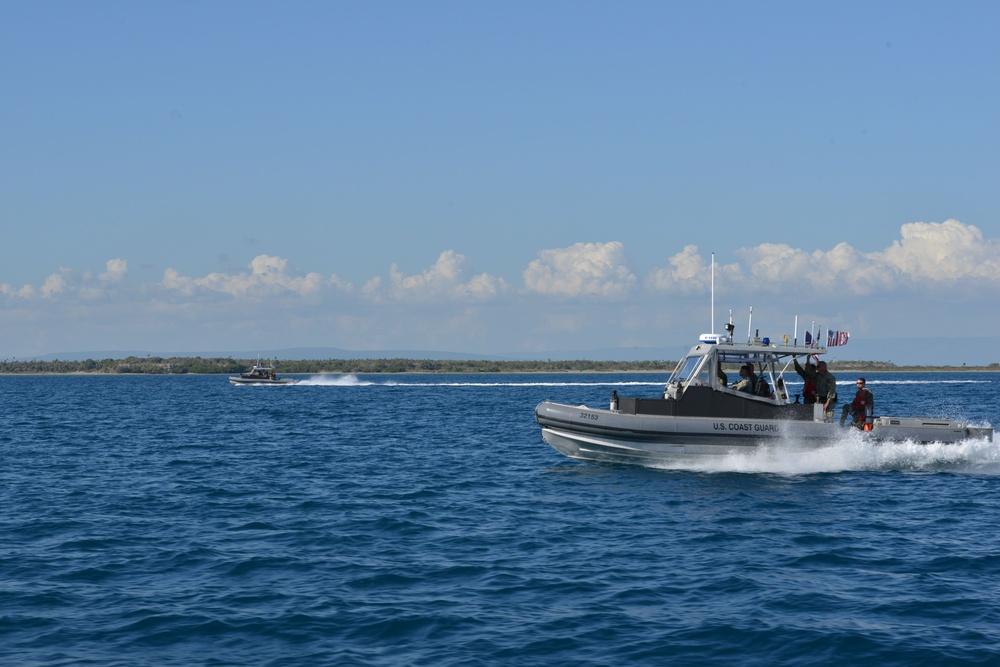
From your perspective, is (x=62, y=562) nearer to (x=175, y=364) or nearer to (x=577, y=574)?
(x=577, y=574)

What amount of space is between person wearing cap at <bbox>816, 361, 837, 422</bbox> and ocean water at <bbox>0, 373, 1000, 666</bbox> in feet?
2.71

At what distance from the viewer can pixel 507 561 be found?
46.6ft

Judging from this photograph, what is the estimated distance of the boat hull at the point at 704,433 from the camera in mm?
23109

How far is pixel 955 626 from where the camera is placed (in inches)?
426

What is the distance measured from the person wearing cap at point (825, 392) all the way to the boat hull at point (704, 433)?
1.21 feet

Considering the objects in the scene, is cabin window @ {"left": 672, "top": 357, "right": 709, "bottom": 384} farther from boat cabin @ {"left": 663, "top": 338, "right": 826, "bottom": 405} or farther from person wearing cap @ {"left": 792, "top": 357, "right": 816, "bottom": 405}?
person wearing cap @ {"left": 792, "top": 357, "right": 816, "bottom": 405}

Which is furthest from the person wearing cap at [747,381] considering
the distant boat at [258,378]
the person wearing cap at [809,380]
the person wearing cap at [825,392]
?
the distant boat at [258,378]

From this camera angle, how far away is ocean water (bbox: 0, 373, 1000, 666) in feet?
33.8

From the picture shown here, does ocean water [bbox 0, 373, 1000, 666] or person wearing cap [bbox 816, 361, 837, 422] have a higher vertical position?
person wearing cap [bbox 816, 361, 837, 422]

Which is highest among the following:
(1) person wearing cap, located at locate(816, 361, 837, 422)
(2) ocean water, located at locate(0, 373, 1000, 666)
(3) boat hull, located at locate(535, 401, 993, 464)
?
(1) person wearing cap, located at locate(816, 361, 837, 422)

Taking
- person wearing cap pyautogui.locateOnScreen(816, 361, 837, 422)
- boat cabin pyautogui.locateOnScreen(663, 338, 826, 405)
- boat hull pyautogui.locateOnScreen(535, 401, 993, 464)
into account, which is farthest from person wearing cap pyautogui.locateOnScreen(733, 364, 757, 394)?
person wearing cap pyautogui.locateOnScreen(816, 361, 837, 422)

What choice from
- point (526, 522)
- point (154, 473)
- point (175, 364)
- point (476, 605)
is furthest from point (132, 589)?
point (175, 364)

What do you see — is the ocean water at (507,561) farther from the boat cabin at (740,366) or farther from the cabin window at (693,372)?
the cabin window at (693,372)

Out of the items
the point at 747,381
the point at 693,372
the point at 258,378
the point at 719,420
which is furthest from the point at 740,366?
the point at 258,378
